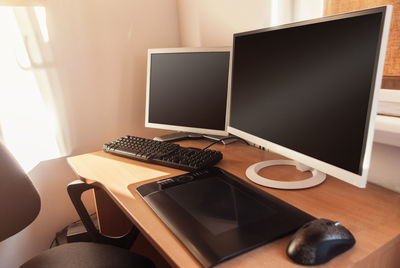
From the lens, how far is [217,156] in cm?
116

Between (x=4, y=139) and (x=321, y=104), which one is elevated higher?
(x=321, y=104)

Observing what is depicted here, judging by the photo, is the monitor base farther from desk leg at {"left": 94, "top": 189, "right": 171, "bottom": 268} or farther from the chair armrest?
the chair armrest

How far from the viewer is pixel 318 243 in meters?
0.58

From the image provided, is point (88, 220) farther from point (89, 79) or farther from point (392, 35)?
point (392, 35)

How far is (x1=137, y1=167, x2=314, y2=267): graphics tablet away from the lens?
653 mm

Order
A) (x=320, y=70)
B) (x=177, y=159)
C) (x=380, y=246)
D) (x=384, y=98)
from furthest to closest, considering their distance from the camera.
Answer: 1. (x=177, y=159)
2. (x=384, y=98)
3. (x=320, y=70)
4. (x=380, y=246)

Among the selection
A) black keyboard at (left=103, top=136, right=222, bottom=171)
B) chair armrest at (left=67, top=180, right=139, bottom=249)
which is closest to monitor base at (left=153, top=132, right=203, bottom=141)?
black keyboard at (left=103, top=136, right=222, bottom=171)

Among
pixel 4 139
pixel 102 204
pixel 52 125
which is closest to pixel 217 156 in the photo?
pixel 102 204

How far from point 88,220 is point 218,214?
0.59 m

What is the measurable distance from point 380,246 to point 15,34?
1538mm

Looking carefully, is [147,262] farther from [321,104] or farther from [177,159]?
[321,104]

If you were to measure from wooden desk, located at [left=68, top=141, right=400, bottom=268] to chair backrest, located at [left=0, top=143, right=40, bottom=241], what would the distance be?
0.60 ft

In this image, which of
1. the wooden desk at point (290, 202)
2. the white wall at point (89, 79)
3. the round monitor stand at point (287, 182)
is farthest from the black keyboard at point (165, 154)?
the white wall at point (89, 79)

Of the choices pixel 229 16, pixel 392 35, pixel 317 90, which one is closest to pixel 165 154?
pixel 317 90
